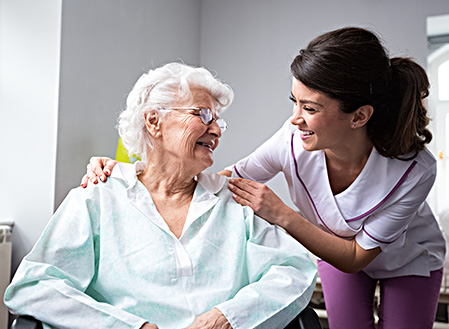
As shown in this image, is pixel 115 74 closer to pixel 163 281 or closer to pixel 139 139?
pixel 139 139

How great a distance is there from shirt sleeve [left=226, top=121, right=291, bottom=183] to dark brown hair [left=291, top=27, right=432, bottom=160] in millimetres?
315

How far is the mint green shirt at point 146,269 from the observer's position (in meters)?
1.17

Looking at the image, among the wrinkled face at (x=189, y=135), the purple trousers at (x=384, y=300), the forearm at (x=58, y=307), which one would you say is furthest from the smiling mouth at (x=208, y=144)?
the purple trousers at (x=384, y=300)

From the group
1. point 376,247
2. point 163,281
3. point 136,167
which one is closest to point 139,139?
point 136,167

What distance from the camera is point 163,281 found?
1.29m

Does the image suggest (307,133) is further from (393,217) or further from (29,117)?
(29,117)

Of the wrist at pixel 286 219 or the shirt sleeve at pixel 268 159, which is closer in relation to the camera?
the wrist at pixel 286 219

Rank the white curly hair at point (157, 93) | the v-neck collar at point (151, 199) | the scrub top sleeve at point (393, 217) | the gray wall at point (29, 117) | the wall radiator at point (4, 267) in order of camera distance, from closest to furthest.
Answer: the v-neck collar at point (151, 199) → the white curly hair at point (157, 93) → the scrub top sleeve at point (393, 217) → the wall radiator at point (4, 267) → the gray wall at point (29, 117)

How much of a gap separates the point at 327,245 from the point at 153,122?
72cm

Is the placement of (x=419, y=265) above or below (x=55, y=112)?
below

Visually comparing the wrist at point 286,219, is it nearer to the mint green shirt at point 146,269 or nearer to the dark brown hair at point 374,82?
the mint green shirt at point 146,269

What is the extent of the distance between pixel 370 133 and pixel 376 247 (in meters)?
0.41

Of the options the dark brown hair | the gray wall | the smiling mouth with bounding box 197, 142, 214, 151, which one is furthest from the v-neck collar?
the gray wall

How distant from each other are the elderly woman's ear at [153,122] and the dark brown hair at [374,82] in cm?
47
